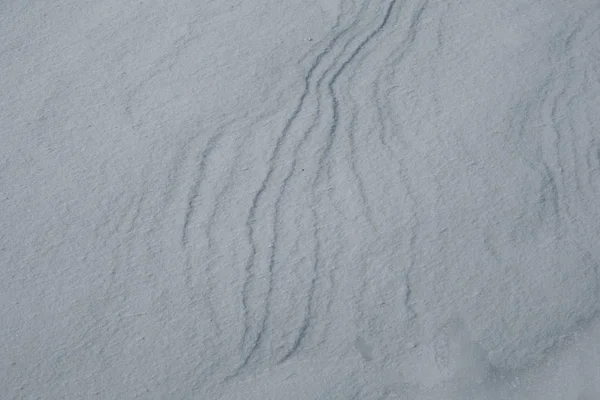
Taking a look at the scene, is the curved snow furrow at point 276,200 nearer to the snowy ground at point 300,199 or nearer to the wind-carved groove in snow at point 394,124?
the snowy ground at point 300,199

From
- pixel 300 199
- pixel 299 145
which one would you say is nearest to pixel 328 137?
pixel 299 145

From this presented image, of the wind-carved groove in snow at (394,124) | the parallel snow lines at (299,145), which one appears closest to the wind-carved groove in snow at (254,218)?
the parallel snow lines at (299,145)

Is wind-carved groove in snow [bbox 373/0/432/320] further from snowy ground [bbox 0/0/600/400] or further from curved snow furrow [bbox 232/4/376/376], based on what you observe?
curved snow furrow [bbox 232/4/376/376]

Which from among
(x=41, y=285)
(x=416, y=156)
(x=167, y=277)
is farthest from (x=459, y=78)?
(x=41, y=285)

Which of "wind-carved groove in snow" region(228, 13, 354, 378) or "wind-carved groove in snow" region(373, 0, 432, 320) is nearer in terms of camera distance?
"wind-carved groove in snow" region(228, 13, 354, 378)

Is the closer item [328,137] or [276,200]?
[276,200]

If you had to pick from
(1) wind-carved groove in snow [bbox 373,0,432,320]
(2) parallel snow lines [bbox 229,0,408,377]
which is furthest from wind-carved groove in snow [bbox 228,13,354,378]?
(1) wind-carved groove in snow [bbox 373,0,432,320]

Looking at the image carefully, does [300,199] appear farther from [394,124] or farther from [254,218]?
[394,124]
